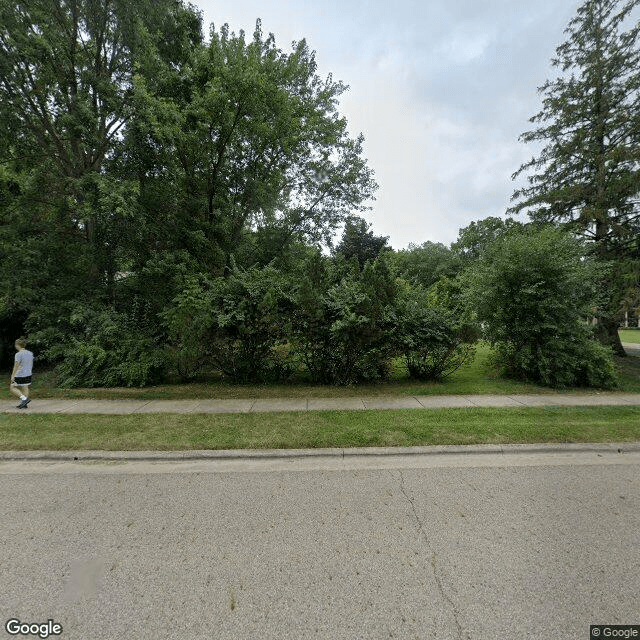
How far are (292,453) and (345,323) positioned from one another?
138 inches

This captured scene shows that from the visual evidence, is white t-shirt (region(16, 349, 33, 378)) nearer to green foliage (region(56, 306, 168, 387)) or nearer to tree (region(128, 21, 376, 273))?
green foliage (region(56, 306, 168, 387))

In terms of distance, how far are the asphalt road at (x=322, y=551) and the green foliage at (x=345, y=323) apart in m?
4.00

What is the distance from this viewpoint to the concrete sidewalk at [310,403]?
6.48 metres

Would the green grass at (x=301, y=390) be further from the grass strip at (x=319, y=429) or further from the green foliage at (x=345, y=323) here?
the grass strip at (x=319, y=429)

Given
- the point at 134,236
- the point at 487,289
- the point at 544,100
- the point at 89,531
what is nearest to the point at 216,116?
the point at 134,236

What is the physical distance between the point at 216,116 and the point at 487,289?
29.1 ft

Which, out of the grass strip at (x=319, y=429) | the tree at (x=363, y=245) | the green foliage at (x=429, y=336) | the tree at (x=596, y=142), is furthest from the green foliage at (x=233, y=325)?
the tree at (x=363, y=245)

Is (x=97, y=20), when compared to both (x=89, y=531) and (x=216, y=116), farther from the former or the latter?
(x=89, y=531)

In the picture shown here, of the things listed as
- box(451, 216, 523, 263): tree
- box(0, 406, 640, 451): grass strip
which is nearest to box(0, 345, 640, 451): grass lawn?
box(0, 406, 640, 451): grass strip

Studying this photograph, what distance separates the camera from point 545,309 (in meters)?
8.22

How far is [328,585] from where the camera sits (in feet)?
7.52

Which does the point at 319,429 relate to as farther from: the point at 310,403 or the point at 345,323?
the point at 345,323

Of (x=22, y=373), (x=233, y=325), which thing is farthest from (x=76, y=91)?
(x=233, y=325)

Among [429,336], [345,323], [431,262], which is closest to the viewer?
[345,323]
